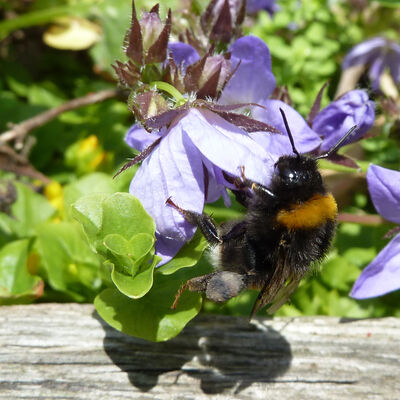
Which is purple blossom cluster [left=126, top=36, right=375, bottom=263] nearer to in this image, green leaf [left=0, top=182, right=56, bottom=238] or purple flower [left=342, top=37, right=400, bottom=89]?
green leaf [left=0, top=182, right=56, bottom=238]

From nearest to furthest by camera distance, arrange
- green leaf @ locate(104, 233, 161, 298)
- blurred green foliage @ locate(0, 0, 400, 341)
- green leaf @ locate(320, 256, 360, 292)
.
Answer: green leaf @ locate(104, 233, 161, 298) → blurred green foliage @ locate(0, 0, 400, 341) → green leaf @ locate(320, 256, 360, 292)

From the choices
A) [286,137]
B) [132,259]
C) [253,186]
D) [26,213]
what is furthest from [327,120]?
[26,213]

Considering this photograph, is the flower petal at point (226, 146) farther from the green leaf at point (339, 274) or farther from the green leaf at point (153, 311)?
the green leaf at point (339, 274)

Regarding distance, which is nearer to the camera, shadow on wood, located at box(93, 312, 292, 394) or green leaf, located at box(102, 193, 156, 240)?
green leaf, located at box(102, 193, 156, 240)

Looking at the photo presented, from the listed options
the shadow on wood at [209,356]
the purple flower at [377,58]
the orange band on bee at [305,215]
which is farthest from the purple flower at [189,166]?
the purple flower at [377,58]

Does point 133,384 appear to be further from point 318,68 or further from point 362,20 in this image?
point 362,20

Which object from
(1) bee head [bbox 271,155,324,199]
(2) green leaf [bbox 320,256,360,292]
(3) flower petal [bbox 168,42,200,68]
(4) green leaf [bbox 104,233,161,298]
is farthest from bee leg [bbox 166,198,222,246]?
(2) green leaf [bbox 320,256,360,292]

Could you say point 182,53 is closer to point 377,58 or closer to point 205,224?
point 205,224
